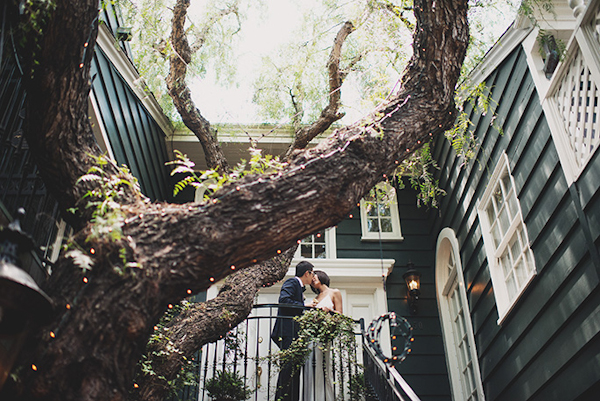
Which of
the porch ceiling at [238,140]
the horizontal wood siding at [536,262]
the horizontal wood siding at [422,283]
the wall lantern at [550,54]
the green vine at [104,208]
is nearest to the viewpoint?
the green vine at [104,208]

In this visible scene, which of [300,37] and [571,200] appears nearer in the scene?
[571,200]

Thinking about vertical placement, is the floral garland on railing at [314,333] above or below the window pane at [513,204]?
below

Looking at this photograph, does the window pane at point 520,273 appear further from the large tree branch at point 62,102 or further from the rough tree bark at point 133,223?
the large tree branch at point 62,102

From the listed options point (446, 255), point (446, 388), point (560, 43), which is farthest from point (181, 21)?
point (446, 388)

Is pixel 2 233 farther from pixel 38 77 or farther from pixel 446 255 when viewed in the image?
pixel 446 255

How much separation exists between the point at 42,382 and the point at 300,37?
225 inches

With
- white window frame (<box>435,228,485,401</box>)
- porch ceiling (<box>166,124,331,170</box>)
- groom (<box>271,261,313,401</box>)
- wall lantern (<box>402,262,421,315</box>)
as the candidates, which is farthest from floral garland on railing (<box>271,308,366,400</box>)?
porch ceiling (<box>166,124,331,170</box>)

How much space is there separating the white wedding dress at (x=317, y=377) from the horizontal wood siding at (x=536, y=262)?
1726mm

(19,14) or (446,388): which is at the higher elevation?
(19,14)

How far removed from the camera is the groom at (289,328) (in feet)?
16.7

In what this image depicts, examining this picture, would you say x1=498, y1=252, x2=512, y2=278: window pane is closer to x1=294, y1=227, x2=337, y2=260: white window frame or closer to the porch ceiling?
x1=294, y1=227, x2=337, y2=260: white window frame

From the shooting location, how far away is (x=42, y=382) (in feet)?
7.16

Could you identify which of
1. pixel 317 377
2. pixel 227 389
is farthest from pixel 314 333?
pixel 227 389

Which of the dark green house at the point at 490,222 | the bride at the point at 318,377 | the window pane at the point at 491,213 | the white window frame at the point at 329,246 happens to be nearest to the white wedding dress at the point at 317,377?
the bride at the point at 318,377
